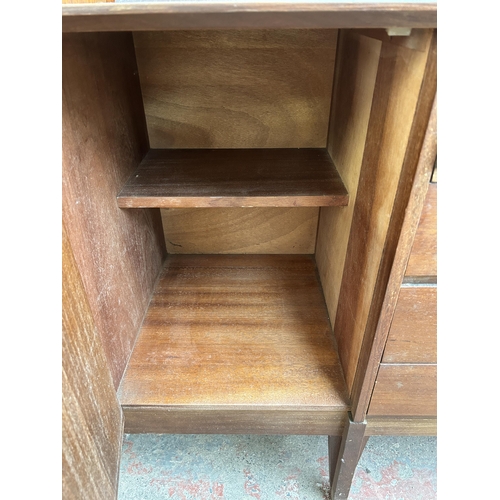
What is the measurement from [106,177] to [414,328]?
51 centimetres

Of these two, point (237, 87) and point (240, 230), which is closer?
point (237, 87)

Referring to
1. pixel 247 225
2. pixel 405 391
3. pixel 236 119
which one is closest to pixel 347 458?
pixel 405 391

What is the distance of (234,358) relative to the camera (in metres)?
0.76

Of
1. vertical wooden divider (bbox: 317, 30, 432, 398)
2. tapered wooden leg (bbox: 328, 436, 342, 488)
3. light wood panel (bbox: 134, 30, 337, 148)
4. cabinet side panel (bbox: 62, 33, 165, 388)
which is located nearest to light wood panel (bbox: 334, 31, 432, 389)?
vertical wooden divider (bbox: 317, 30, 432, 398)

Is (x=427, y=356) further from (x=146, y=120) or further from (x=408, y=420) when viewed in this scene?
(x=146, y=120)

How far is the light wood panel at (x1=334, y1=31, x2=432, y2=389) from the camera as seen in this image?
1.49ft

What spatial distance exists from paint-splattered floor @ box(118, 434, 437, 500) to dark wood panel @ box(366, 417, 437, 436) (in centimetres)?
26

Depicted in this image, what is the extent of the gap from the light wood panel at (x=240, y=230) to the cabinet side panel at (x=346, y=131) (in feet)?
0.33

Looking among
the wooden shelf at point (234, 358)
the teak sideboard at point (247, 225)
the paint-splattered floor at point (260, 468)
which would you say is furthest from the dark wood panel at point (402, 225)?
the paint-splattered floor at point (260, 468)

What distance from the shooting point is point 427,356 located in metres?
0.59

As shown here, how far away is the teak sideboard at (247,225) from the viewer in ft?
1.52

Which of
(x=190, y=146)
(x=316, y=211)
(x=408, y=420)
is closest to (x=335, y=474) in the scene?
(x=408, y=420)

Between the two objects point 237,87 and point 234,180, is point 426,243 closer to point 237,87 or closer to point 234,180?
point 234,180

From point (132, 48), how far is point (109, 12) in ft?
1.52
